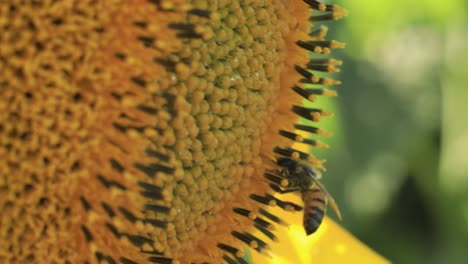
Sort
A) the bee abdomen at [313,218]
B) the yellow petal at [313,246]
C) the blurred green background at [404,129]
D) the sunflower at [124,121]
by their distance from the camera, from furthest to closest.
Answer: the blurred green background at [404,129]
the yellow petal at [313,246]
the bee abdomen at [313,218]
the sunflower at [124,121]

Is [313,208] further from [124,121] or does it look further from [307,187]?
[124,121]

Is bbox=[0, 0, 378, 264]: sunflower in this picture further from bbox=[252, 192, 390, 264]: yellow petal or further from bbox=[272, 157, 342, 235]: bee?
bbox=[252, 192, 390, 264]: yellow petal

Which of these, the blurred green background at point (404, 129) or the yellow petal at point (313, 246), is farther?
the blurred green background at point (404, 129)

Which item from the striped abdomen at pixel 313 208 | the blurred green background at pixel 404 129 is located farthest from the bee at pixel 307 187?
the blurred green background at pixel 404 129

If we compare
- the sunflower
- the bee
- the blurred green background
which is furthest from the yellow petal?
the blurred green background

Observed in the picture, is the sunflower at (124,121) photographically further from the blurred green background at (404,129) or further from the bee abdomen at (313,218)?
the blurred green background at (404,129)

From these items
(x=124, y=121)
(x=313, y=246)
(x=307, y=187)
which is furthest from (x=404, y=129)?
(x=124, y=121)

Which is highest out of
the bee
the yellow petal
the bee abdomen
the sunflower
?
the sunflower
